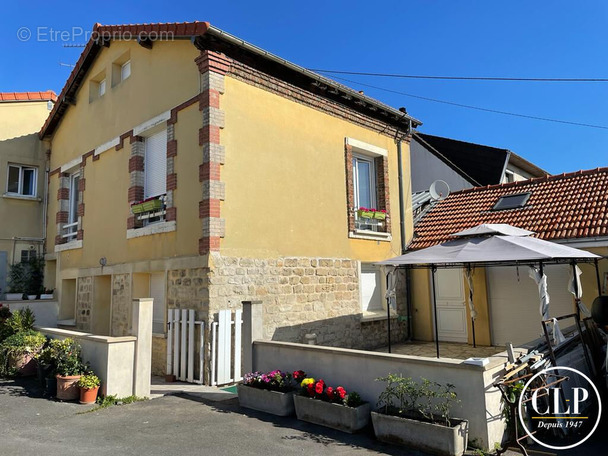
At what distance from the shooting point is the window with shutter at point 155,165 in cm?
944

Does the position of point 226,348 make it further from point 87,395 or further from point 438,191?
point 438,191

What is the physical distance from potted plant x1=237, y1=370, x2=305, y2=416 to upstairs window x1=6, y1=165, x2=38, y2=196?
1056 centimetres

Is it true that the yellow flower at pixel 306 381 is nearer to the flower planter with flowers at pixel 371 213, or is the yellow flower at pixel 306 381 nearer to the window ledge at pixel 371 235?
the window ledge at pixel 371 235

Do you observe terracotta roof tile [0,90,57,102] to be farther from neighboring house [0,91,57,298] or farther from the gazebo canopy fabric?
the gazebo canopy fabric

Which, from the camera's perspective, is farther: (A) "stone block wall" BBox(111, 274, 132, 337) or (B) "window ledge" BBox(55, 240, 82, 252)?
(B) "window ledge" BBox(55, 240, 82, 252)

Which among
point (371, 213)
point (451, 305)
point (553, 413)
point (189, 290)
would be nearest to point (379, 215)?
point (371, 213)

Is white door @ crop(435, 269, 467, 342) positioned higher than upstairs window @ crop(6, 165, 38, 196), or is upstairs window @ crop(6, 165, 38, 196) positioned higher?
upstairs window @ crop(6, 165, 38, 196)

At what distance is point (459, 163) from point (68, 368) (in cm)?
1631

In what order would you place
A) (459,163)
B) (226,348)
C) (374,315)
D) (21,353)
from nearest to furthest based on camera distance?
(226,348)
(21,353)
(374,315)
(459,163)

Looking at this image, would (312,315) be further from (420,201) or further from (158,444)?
(420,201)

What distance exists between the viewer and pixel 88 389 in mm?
6656

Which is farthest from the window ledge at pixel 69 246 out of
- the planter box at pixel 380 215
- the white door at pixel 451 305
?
the white door at pixel 451 305

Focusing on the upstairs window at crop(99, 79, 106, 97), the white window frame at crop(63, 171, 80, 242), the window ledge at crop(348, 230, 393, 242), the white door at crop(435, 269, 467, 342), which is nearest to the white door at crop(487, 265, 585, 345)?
the white door at crop(435, 269, 467, 342)

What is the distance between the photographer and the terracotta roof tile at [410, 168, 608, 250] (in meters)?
9.59
